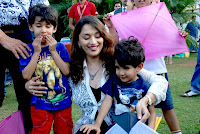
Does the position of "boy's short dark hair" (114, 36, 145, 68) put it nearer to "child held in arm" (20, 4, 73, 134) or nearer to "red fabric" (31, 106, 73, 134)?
"child held in arm" (20, 4, 73, 134)

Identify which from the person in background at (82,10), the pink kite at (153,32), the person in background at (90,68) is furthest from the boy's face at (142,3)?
the person in background at (82,10)

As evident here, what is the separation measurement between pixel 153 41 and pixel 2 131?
1.51 meters

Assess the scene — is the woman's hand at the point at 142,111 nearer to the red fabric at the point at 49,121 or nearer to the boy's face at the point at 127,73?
the boy's face at the point at 127,73

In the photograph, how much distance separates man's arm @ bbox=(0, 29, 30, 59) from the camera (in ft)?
6.84

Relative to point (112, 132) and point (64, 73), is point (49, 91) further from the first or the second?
point (112, 132)

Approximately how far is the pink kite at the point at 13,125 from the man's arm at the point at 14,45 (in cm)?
51

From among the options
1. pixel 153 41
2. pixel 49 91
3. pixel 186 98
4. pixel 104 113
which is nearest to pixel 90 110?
pixel 104 113

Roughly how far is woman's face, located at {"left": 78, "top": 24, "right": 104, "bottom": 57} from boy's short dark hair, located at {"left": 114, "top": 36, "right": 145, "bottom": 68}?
0.68ft

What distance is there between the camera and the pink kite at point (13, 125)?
1979 mm

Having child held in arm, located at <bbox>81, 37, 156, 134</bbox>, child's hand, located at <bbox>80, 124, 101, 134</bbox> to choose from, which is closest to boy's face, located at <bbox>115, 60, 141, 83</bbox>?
child held in arm, located at <bbox>81, 37, 156, 134</bbox>

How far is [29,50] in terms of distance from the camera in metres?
2.14

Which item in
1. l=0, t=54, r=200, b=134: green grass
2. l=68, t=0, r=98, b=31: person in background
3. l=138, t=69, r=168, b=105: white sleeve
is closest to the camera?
l=138, t=69, r=168, b=105: white sleeve

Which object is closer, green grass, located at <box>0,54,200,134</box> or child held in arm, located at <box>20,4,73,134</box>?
child held in arm, located at <box>20,4,73,134</box>

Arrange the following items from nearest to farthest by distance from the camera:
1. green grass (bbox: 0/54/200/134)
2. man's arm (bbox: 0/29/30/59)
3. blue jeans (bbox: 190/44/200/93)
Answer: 1. man's arm (bbox: 0/29/30/59)
2. green grass (bbox: 0/54/200/134)
3. blue jeans (bbox: 190/44/200/93)
